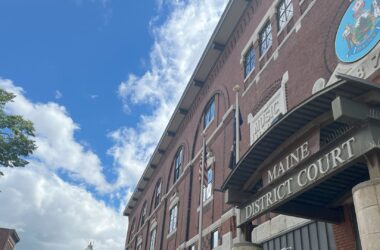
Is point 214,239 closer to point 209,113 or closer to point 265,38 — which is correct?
point 209,113

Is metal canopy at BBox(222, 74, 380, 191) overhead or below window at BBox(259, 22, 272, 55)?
below

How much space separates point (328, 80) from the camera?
1162cm

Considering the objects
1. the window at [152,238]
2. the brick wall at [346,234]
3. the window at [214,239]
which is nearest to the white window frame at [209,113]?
the window at [214,239]

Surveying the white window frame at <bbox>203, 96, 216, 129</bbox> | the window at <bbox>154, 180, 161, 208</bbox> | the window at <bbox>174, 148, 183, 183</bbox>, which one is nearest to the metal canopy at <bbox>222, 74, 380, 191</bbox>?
the white window frame at <bbox>203, 96, 216, 129</bbox>

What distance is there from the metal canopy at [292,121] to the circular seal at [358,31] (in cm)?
392

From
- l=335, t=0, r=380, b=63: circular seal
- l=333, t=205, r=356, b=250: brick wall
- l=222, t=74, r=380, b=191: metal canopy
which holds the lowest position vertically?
l=333, t=205, r=356, b=250: brick wall

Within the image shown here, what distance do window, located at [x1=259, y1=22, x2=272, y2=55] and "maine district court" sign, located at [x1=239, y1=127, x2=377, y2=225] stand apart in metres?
10.1

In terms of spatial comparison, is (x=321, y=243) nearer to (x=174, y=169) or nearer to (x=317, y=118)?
(x=317, y=118)

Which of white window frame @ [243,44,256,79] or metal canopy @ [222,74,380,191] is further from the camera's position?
white window frame @ [243,44,256,79]

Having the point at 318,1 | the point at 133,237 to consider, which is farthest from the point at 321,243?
the point at 133,237

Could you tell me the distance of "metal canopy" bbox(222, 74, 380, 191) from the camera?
6.42 m

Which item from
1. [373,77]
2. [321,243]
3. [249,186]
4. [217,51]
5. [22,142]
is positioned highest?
[217,51]

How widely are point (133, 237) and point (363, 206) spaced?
41326 mm

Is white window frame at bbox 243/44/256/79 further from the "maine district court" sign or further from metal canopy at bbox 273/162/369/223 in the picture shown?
the "maine district court" sign
